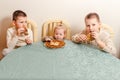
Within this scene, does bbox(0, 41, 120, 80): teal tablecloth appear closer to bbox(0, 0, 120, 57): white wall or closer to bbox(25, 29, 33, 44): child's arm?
bbox(25, 29, 33, 44): child's arm

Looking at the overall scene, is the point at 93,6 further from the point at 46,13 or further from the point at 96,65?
the point at 96,65

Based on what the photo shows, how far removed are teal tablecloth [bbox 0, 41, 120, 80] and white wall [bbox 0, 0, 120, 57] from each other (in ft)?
1.69

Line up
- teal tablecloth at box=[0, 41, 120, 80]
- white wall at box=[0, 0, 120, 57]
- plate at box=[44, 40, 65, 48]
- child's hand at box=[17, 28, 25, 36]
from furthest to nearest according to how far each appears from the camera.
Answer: white wall at box=[0, 0, 120, 57] → child's hand at box=[17, 28, 25, 36] → plate at box=[44, 40, 65, 48] → teal tablecloth at box=[0, 41, 120, 80]

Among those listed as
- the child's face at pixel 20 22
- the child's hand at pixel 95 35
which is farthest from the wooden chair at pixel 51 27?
the child's hand at pixel 95 35

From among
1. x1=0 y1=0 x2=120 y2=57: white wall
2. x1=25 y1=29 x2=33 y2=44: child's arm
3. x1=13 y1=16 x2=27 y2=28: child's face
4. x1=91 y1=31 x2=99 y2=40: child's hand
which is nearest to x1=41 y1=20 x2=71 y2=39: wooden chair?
x1=0 y1=0 x2=120 y2=57: white wall

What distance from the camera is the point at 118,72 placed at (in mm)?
1532

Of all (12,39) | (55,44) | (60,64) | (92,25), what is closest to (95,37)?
(92,25)

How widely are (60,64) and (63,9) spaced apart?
922 mm

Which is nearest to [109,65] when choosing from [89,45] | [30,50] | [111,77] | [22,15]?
[111,77]

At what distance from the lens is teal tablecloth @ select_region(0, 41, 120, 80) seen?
57.1 inches

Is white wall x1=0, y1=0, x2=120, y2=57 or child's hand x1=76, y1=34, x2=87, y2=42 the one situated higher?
white wall x1=0, y1=0, x2=120, y2=57

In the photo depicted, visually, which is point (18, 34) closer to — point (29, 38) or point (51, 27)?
point (29, 38)

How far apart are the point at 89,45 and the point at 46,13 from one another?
0.62m

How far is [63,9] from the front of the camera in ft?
8.01
